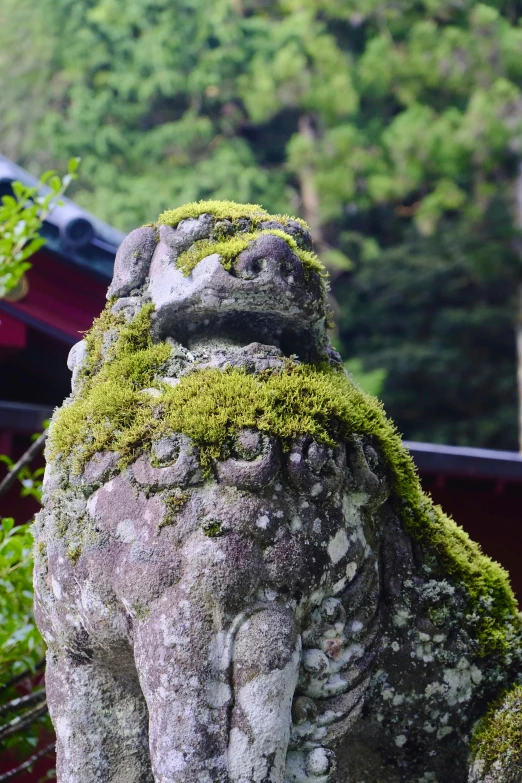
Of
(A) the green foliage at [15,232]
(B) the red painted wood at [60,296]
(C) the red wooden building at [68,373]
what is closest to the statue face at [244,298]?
(A) the green foliage at [15,232]

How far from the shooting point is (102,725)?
143 centimetres

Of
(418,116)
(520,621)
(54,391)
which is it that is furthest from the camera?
(418,116)

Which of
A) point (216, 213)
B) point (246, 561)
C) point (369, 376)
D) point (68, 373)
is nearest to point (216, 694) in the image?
point (246, 561)

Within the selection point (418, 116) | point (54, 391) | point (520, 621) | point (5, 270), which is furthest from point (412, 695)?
point (418, 116)

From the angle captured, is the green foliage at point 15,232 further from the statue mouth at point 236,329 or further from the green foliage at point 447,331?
the green foliage at point 447,331

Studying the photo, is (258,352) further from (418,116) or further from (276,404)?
(418,116)

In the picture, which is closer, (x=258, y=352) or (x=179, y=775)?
(x=179, y=775)

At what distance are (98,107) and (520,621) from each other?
10146mm

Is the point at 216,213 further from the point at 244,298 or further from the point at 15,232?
the point at 15,232

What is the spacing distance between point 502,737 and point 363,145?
9933 millimetres

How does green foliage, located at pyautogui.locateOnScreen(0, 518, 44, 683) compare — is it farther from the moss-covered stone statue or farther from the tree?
the moss-covered stone statue

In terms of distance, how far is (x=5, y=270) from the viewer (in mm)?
2281

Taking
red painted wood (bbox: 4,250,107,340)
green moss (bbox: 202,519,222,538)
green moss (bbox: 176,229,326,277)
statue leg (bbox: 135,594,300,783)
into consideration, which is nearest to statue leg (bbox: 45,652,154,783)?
statue leg (bbox: 135,594,300,783)

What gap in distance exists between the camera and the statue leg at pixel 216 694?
126cm
